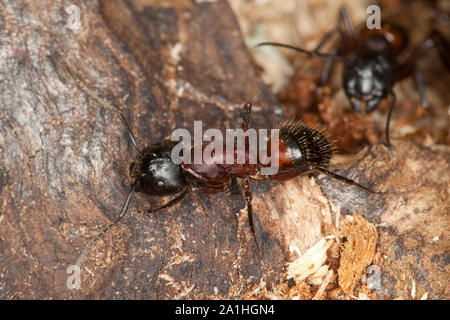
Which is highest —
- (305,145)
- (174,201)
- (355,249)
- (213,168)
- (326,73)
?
(326,73)

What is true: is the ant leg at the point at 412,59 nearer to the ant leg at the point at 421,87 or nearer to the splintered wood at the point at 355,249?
the ant leg at the point at 421,87

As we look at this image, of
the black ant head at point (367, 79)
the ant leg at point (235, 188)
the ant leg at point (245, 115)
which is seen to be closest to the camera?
the ant leg at point (235, 188)

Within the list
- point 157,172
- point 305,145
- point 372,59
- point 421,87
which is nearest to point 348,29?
point 372,59

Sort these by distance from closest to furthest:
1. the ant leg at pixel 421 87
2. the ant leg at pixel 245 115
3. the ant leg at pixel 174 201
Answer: the ant leg at pixel 174 201 < the ant leg at pixel 245 115 < the ant leg at pixel 421 87

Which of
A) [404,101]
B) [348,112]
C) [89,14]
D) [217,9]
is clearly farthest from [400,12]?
[89,14]

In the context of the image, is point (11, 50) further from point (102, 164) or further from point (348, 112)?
point (348, 112)

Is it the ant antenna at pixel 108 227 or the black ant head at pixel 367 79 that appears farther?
the black ant head at pixel 367 79

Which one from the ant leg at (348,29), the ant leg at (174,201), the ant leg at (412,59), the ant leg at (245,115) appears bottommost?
the ant leg at (174,201)

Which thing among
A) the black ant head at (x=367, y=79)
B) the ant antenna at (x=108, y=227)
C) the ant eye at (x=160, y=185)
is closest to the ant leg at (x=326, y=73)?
the black ant head at (x=367, y=79)

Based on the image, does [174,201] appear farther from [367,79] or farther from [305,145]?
[367,79]
